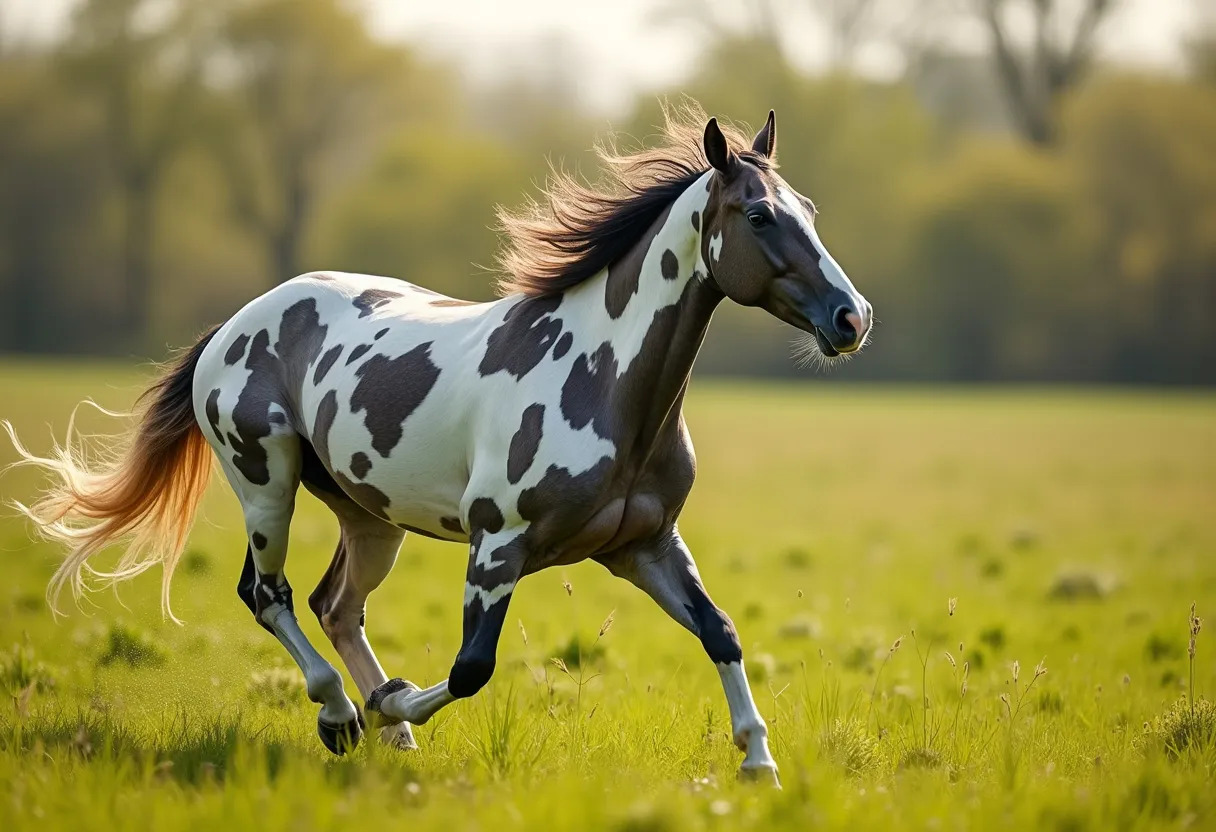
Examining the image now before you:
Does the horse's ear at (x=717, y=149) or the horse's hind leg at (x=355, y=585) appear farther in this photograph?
the horse's hind leg at (x=355, y=585)

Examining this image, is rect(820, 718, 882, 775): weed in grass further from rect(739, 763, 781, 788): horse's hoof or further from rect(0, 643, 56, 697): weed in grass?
rect(0, 643, 56, 697): weed in grass

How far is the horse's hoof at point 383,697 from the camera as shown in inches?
201

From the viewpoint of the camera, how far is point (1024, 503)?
1833 centimetres

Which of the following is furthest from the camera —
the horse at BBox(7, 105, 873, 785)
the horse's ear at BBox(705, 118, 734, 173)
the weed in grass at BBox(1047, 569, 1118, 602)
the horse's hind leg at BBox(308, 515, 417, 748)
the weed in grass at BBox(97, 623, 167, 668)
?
the weed in grass at BBox(1047, 569, 1118, 602)

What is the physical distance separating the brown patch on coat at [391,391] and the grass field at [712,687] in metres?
1.03

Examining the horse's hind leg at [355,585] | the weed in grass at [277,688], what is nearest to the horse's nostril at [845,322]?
the horse's hind leg at [355,585]

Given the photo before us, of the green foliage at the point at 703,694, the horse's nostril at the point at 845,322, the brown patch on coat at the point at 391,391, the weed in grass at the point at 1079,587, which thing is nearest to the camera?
the green foliage at the point at 703,694

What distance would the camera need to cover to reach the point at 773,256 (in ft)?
15.1

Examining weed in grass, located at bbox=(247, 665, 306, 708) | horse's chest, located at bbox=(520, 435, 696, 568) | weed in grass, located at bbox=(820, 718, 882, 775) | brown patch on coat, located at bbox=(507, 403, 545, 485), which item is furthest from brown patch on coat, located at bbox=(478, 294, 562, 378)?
weed in grass, located at bbox=(247, 665, 306, 708)

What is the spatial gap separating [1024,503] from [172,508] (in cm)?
1427

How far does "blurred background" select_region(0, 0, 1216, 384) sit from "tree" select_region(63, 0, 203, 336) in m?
0.07

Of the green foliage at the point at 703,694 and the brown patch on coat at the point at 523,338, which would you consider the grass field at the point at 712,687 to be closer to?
the green foliage at the point at 703,694

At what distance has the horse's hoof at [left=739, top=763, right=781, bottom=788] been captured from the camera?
4682 mm

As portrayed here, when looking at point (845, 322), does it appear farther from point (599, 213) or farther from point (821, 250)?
point (599, 213)
